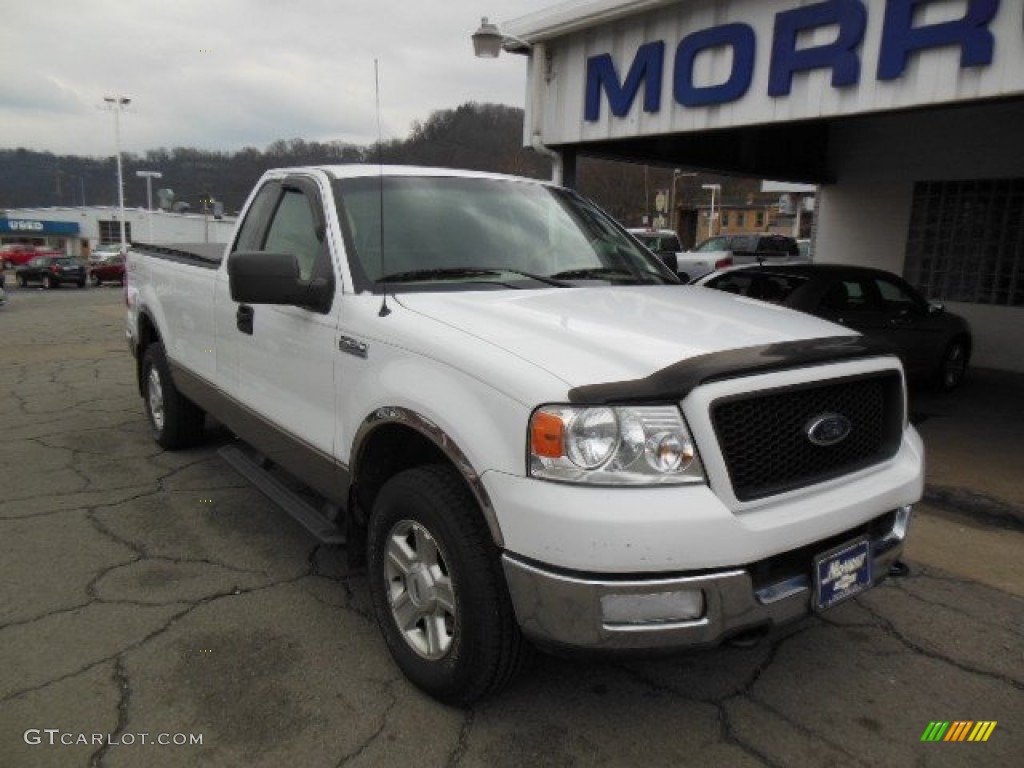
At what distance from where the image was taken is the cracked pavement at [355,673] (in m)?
2.44

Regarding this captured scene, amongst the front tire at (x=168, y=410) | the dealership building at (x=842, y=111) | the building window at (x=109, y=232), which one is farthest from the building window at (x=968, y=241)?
the building window at (x=109, y=232)

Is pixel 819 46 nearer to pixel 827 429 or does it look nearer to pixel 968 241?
pixel 827 429

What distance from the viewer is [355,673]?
284 centimetres

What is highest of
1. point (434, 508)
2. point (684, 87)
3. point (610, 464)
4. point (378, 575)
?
point (684, 87)

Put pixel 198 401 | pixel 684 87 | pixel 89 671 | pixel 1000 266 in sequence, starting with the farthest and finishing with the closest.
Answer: pixel 1000 266 → pixel 684 87 → pixel 198 401 → pixel 89 671

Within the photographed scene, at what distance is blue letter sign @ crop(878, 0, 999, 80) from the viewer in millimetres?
4758

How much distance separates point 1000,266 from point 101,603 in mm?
11075

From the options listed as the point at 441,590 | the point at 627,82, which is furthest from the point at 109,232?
the point at 441,590

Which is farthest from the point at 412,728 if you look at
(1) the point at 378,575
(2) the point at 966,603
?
(2) the point at 966,603

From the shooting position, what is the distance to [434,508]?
7.93 ft

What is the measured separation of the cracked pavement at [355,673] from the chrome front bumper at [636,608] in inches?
5.0

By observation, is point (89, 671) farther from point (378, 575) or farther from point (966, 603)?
point (966, 603)

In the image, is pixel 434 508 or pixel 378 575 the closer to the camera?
pixel 434 508

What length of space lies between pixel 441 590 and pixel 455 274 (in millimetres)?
1299
